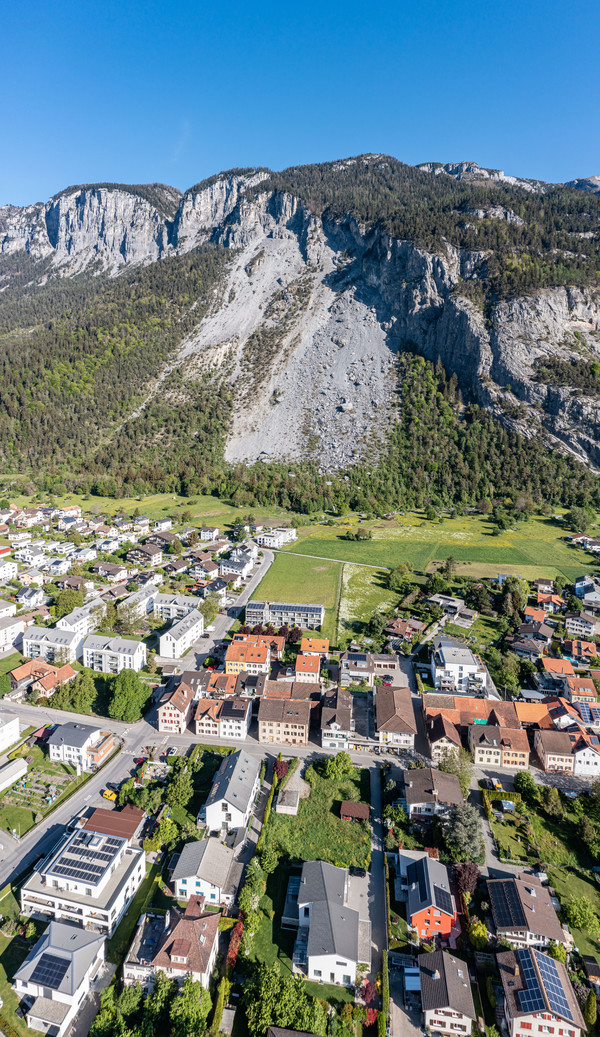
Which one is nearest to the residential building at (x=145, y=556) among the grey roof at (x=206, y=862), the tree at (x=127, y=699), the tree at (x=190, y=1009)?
the tree at (x=127, y=699)

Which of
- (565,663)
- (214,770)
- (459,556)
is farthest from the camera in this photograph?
(459,556)

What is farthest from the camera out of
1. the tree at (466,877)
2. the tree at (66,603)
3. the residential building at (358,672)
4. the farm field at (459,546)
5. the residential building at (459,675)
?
the farm field at (459,546)

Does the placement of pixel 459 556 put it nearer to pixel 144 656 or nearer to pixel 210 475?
pixel 144 656

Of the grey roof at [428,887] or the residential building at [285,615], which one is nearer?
the grey roof at [428,887]

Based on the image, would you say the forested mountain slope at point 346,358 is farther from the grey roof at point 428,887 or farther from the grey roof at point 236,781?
the grey roof at point 428,887

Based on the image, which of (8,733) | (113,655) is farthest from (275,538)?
(8,733)

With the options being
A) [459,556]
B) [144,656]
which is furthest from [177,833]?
[459,556]
